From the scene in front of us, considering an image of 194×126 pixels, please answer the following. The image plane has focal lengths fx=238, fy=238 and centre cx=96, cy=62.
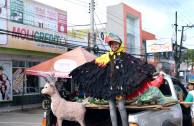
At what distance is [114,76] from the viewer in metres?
3.48

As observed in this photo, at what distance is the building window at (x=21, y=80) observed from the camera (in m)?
13.6

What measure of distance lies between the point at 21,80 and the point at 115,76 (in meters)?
11.5

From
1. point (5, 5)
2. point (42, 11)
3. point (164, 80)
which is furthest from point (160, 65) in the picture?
point (164, 80)

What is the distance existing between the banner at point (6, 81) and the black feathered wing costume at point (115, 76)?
9945mm

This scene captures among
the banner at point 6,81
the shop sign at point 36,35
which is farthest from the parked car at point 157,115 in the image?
the banner at point 6,81

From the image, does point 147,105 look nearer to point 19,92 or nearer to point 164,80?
point 164,80

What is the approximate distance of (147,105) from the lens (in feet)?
11.9

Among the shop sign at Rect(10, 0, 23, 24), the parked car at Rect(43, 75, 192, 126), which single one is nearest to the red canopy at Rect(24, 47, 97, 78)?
the shop sign at Rect(10, 0, 23, 24)

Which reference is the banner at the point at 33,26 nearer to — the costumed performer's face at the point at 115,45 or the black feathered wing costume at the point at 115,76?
the black feathered wing costume at the point at 115,76

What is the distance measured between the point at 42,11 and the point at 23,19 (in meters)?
1.62

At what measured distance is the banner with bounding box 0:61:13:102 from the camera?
12.6 meters

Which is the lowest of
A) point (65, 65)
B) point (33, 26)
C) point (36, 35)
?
point (65, 65)

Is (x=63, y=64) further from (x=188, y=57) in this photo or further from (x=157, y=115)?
(x=188, y=57)

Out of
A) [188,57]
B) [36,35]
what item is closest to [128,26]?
[36,35]
